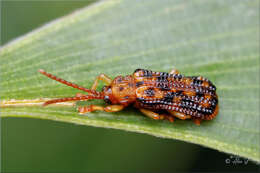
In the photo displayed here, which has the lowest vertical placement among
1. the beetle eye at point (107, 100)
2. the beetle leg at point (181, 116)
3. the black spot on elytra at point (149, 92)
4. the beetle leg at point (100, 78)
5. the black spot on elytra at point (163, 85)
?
the beetle leg at point (181, 116)

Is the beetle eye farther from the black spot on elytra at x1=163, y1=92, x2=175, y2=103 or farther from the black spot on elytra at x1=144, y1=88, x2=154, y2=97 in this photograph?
the black spot on elytra at x1=163, y1=92, x2=175, y2=103

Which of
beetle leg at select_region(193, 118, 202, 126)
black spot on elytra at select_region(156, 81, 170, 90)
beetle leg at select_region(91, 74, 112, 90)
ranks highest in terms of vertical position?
beetle leg at select_region(91, 74, 112, 90)

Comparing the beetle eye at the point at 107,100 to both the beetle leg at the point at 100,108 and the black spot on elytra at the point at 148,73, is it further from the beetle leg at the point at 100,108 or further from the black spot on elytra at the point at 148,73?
the black spot on elytra at the point at 148,73

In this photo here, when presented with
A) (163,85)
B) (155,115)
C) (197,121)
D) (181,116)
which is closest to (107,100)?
(155,115)

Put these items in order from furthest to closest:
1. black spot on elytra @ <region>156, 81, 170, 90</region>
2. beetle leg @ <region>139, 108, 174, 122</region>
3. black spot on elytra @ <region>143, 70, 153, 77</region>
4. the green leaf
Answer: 1. black spot on elytra @ <region>156, 81, 170, 90</region>
2. black spot on elytra @ <region>143, 70, 153, 77</region>
3. beetle leg @ <region>139, 108, 174, 122</region>
4. the green leaf

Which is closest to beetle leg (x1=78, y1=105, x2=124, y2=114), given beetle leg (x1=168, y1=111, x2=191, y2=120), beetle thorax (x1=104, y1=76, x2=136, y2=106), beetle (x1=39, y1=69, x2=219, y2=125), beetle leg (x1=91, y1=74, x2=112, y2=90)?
beetle (x1=39, y1=69, x2=219, y2=125)

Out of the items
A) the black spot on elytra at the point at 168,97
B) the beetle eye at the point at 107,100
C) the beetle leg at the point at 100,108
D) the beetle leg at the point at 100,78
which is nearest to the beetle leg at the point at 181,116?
the black spot on elytra at the point at 168,97

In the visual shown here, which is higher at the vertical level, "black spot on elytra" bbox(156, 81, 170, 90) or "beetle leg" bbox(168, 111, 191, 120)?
"black spot on elytra" bbox(156, 81, 170, 90)

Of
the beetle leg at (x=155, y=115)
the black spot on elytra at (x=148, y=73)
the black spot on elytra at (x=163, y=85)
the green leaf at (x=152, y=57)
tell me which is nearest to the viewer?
the green leaf at (x=152, y=57)

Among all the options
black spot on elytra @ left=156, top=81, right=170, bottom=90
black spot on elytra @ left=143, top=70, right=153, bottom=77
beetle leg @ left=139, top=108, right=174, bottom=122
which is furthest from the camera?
black spot on elytra @ left=156, top=81, right=170, bottom=90
